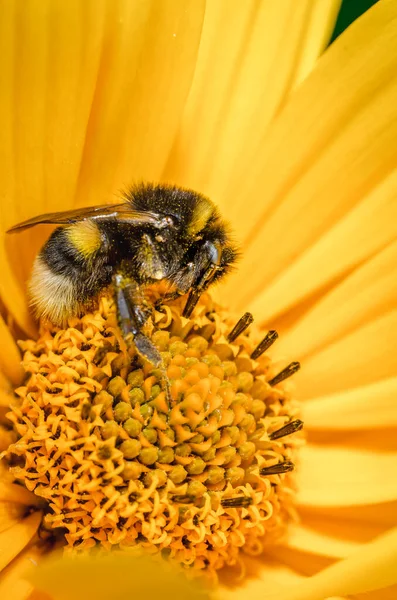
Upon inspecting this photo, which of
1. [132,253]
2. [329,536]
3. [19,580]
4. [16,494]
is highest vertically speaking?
[132,253]

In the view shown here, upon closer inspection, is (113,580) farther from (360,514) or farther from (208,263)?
(360,514)

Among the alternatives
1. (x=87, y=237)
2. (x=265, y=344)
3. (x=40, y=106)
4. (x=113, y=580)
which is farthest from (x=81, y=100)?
(x=113, y=580)

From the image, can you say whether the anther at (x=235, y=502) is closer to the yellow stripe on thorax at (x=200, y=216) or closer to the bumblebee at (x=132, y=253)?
the bumblebee at (x=132, y=253)

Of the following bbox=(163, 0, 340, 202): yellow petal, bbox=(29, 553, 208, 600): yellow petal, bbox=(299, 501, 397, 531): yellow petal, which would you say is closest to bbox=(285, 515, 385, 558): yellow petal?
bbox=(299, 501, 397, 531): yellow petal

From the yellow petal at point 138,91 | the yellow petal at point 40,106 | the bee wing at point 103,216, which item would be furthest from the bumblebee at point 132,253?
the yellow petal at point 138,91

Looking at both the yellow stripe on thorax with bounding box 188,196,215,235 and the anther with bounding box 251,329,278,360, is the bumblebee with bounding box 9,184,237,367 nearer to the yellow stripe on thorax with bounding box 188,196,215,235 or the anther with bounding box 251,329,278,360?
the yellow stripe on thorax with bounding box 188,196,215,235
